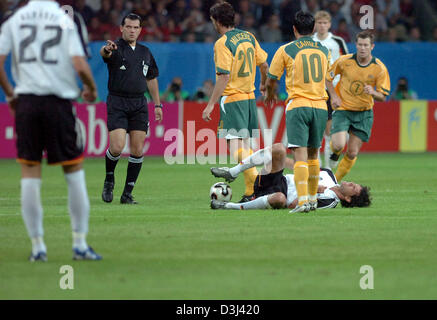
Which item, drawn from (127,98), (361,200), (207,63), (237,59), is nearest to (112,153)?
(127,98)

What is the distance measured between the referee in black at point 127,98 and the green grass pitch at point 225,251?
23.4 inches

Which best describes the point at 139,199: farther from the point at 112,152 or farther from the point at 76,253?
the point at 76,253

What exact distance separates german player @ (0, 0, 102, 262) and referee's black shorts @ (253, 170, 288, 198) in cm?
402

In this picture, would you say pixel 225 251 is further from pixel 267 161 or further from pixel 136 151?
pixel 136 151

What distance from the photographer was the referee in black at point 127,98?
478 inches

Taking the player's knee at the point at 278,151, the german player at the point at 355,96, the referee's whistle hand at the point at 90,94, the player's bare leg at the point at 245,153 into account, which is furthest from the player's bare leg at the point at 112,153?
the referee's whistle hand at the point at 90,94

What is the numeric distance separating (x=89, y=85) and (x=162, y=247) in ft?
5.77

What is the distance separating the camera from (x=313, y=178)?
11.0m

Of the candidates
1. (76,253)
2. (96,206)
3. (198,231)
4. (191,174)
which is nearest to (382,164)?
(191,174)

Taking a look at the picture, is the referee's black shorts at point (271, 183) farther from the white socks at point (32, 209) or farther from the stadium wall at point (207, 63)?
the stadium wall at point (207, 63)

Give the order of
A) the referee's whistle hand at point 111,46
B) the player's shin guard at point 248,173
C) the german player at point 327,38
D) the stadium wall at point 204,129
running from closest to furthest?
the referee's whistle hand at point 111,46
the player's shin guard at point 248,173
the german player at point 327,38
the stadium wall at point 204,129

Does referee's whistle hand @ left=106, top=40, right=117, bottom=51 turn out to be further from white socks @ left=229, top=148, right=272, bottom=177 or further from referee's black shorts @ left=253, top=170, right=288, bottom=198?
referee's black shorts @ left=253, top=170, right=288, bottom=198

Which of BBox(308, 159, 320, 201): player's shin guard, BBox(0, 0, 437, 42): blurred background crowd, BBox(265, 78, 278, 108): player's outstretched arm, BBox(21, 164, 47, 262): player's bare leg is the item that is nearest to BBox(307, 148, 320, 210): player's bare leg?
BBox(308, 159, 320, 201): player's shin guard

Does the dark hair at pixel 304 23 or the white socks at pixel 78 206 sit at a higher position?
the dark hair at pixel 304 23
